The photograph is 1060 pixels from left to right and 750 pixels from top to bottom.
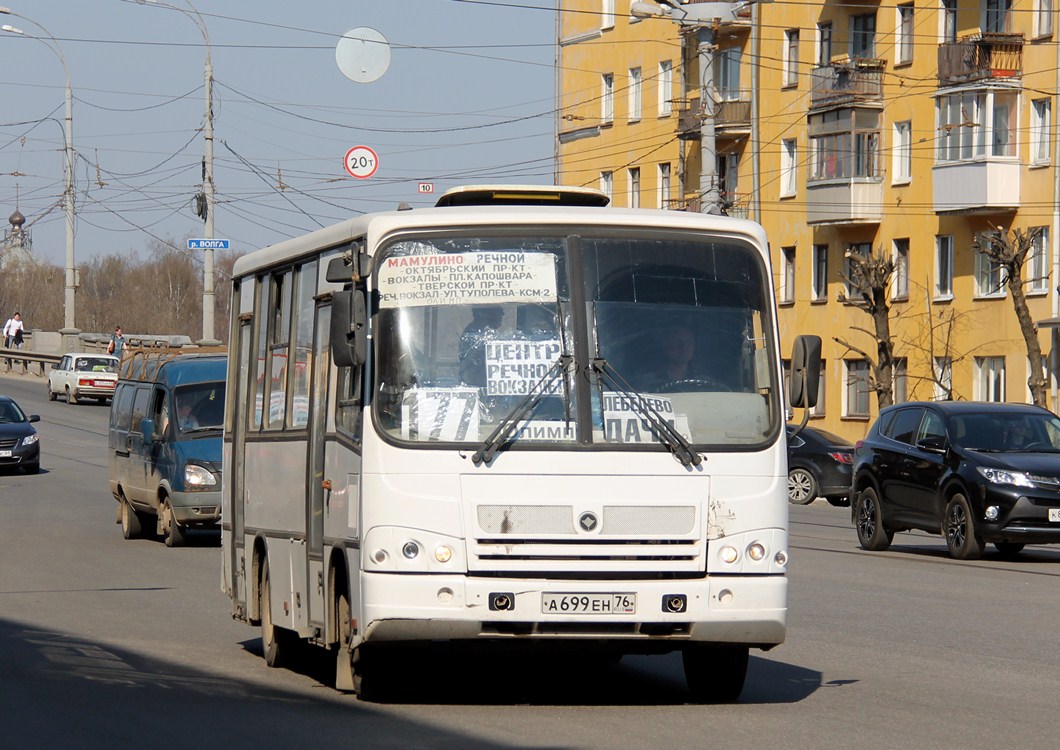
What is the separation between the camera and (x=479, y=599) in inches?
377

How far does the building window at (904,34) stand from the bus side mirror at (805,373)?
47.1m

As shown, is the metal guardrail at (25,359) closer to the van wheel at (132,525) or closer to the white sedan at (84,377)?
the white sedan at (84,377)

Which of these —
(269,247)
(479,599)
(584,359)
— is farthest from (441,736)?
(269,247)

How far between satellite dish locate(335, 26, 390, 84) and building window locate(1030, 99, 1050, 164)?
26.4 m

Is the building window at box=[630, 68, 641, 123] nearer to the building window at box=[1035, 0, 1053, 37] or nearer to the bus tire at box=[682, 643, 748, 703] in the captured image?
the building window at box=[1035, 0, 1053, 37]

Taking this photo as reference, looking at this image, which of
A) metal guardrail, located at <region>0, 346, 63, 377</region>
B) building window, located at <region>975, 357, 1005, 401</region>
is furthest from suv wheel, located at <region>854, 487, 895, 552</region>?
metal guardrail, located at <region>0, 346, 63, 377</region>

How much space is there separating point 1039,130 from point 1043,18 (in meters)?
2.80

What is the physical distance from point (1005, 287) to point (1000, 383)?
8.41 ft

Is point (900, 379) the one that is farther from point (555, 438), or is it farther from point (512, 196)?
point (555, 438)

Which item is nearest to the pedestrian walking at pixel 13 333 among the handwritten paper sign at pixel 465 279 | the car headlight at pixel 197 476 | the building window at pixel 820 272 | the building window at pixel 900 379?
the building window at pixel 820 272

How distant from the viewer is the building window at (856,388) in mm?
57906

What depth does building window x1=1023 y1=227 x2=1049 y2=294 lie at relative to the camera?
5031cm

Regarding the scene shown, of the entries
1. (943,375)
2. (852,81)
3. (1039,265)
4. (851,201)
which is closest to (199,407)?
(1039,265)

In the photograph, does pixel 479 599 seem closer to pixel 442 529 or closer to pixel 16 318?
pixel 442 529
